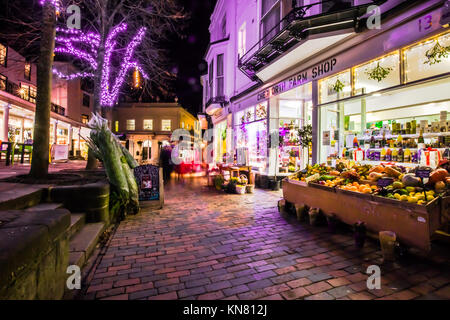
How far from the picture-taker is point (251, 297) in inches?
104

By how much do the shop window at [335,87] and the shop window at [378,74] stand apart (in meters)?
0.30

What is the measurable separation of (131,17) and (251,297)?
38.5 feet

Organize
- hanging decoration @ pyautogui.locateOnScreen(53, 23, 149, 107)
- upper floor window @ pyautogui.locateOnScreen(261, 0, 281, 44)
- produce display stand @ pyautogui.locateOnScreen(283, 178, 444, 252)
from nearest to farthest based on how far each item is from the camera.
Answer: produce display stand @ pyautogui.locateOnScreen(283, 178, 444, 252), upper floor window @ pyautogui.locateOnScreen(261, 0, 281, 44), hanging decoration @ pyautogui.locateOnScreen(53, 23, 149, 107)

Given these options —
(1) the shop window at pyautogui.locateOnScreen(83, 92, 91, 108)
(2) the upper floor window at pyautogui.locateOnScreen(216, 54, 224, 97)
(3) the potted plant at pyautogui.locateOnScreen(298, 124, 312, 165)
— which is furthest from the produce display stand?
(1) the shop window at pyautogui.locateOnScreen(83, 92, 91, 108)

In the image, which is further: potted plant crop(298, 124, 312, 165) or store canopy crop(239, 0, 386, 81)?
potted plant crop(298, 124, 312, 165)

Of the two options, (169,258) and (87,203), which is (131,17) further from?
(169,258)

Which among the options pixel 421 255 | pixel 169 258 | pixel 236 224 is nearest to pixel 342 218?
pixel 421 255

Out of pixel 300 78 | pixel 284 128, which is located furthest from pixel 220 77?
pixel 300 78

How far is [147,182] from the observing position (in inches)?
274

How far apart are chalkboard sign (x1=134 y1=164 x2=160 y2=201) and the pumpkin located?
252 inches

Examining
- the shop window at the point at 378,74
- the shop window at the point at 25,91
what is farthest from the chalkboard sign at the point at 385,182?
the shop window at the point at 25,91

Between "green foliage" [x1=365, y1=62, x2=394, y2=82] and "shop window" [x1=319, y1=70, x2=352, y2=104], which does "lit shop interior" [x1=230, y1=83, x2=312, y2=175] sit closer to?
"shop window" [x1=319, y1=70, x2=352, y2=104]

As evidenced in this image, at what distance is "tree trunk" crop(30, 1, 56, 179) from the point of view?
5.77 metres
